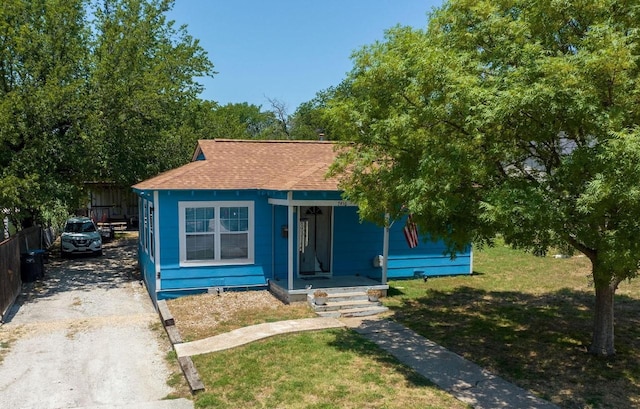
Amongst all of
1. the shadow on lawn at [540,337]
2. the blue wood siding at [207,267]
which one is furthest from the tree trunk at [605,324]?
the blue wood siding at [207,267]

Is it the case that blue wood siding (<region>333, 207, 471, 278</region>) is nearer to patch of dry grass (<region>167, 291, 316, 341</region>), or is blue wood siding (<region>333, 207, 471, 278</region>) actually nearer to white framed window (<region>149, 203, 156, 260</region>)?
patch of dry grass (<region>167, 291, 316, 341</region>)

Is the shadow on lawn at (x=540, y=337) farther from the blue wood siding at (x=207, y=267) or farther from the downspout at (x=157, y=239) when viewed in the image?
the downspout at (x=157, y=239)

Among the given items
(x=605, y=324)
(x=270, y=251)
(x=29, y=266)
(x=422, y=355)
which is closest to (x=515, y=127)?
(x=605, y=324)

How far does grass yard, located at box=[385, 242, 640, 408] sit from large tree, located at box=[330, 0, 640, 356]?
0.93 meters

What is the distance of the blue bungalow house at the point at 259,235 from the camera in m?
12.7

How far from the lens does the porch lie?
12258 millimetres

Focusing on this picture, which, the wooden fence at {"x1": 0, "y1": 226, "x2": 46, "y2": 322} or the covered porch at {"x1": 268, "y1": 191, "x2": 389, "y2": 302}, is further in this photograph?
the covered porch at {"x1": 268, "y1": 191, "x2": 389, "y2": 302}

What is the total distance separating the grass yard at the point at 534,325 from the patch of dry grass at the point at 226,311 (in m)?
2.73

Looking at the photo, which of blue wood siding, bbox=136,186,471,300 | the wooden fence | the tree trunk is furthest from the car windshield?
the tree trunk

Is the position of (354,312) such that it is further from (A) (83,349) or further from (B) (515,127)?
(B) (515,127)

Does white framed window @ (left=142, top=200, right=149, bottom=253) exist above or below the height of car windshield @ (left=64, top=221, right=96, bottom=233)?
above

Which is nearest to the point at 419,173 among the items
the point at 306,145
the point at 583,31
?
the point at 583,31

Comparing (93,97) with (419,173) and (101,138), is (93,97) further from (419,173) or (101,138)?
(419,173)

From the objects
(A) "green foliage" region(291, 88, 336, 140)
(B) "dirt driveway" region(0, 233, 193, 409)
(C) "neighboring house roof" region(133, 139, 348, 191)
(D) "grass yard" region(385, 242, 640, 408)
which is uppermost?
(A) "green foliage" region(291, 88, 336, 140)
